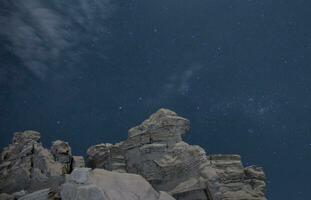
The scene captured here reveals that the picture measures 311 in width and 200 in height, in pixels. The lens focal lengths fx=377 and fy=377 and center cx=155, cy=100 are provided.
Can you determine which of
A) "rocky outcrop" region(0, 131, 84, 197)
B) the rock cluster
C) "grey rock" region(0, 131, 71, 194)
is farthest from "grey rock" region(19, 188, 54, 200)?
"grey rock" region(0, 131, 71, 194)

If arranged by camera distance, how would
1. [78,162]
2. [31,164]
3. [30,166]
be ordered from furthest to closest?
[78,162] → [31,164] → [30,166]

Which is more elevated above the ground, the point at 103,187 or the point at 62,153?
the point at 62,153

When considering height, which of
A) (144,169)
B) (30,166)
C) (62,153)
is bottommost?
(144,169)

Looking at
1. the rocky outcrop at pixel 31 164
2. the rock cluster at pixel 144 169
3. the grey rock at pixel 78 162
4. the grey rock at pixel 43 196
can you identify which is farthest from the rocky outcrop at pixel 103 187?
the grey rock at pixel 78 162

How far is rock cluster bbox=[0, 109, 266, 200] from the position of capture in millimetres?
30734

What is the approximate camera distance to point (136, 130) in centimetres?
4684

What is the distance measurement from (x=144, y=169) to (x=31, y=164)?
12.7m

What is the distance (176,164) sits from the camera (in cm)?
4144

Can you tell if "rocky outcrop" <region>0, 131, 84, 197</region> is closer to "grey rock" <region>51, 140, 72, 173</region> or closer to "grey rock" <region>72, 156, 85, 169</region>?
"grey rock" <region>51, 140, 72, 173</region>

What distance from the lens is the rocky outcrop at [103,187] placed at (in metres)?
26.2

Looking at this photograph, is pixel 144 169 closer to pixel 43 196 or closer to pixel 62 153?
pixel 62 153

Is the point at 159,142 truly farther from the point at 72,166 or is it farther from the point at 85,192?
the point at 85,192

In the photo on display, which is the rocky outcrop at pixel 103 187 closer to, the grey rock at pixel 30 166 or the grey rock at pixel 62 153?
the grey rock at pixel 30 166

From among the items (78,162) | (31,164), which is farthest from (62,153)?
(31,164)
